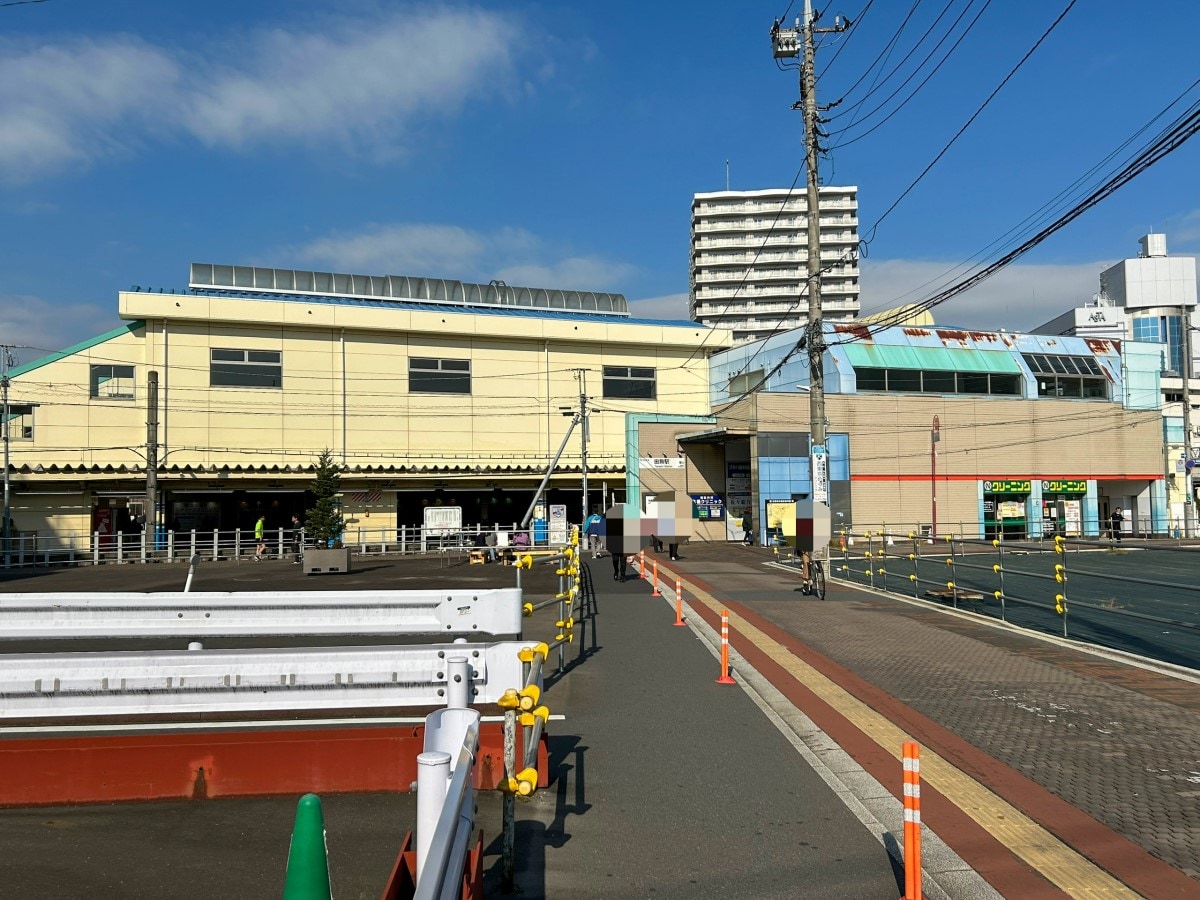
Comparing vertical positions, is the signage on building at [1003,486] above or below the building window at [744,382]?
below

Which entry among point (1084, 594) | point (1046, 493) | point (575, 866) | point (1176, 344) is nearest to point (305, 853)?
point (575, 866)

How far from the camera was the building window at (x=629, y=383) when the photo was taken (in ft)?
168

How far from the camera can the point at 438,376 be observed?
47.5 m

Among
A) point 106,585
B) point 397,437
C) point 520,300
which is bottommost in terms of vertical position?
point 106,585

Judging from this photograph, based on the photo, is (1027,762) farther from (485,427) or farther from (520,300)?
(520,300)

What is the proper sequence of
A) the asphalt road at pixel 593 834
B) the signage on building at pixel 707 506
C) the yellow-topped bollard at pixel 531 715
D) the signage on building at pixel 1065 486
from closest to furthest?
the asphalt road at pixel 593 834
the yellow-topped bollard at pixel 531 715
the signage on building at pixel 707 506
the signage on building at pixel 1065 486

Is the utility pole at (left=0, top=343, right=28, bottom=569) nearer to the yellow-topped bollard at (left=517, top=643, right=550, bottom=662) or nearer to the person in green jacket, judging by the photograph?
the person in green jacket

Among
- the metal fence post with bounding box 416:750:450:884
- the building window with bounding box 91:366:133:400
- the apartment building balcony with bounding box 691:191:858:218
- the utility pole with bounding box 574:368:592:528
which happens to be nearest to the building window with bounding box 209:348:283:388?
the building window with bounding box 91:366:133:400

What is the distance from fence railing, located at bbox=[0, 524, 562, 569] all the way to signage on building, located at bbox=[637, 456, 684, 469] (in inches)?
268

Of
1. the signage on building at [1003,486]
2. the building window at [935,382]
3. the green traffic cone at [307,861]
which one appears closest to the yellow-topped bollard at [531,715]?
the green traffic cone at [307,861]

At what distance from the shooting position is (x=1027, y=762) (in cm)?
708

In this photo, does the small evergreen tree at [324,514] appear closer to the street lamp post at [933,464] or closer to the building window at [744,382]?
the building window at [744,382]

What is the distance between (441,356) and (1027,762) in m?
42.9

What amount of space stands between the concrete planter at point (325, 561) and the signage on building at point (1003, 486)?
106 ft
